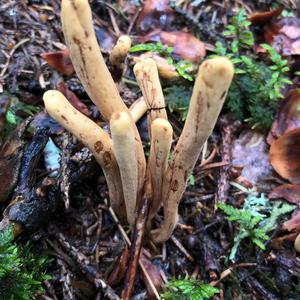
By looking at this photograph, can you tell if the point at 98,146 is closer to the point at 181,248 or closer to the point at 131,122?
the point at 131,122

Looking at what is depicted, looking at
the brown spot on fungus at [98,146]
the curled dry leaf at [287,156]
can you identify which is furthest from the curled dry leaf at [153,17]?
the brown spot on fungus at [98,146]

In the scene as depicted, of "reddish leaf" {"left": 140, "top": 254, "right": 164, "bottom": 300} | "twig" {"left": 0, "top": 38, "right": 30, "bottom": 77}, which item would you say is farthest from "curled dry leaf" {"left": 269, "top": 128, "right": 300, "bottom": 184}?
"twig" {"left": 0, "top": 38, "right": 30, "bottom": 77}

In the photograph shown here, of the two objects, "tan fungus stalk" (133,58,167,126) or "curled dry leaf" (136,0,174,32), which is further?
"curled dry leaf" (136,0,174,32)

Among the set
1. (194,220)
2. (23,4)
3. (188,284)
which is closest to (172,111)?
(194,220)

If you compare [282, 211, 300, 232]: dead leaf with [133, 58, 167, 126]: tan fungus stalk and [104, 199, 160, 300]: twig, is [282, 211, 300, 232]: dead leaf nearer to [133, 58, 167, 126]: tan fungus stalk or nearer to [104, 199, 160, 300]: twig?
[104, 199, 160, 300]: twig

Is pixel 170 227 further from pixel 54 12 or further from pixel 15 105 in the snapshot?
pixel 54 12

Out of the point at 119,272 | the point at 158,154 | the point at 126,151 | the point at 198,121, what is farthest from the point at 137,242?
the point at 198,121
